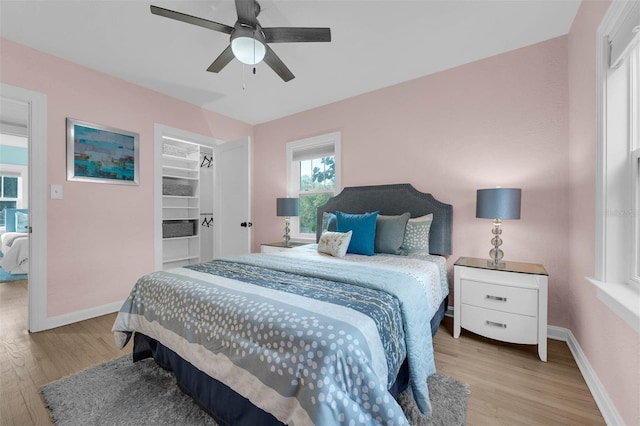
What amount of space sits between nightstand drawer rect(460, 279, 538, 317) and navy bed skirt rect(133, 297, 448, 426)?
106 centimetres

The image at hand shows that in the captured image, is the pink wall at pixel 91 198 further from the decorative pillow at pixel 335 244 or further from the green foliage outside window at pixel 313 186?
the decorative pillow at pixel 335 244

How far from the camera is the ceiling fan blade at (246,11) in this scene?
1598mm

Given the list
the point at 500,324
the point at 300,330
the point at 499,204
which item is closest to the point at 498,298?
the point at 500,324

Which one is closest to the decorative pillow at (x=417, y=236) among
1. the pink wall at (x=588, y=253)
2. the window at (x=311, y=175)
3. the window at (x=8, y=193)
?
the pink wall at (x=588, y=253)

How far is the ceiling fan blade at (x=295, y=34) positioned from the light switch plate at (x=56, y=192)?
248cm

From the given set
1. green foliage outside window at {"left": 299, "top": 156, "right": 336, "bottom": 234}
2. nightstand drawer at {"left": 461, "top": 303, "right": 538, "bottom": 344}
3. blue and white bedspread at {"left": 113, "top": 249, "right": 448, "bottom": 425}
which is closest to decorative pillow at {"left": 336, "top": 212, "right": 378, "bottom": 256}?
blue and white bedspread at {"left": 113, "top": 249, "right": 448, "bottom": 425}

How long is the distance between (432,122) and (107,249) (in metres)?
3.78

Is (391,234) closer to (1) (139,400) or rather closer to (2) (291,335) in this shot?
(2) (291,335)

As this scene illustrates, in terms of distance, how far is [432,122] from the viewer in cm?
280

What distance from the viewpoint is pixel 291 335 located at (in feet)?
3.24

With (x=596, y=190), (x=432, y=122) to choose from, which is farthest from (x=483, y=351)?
(x=432, y=122)

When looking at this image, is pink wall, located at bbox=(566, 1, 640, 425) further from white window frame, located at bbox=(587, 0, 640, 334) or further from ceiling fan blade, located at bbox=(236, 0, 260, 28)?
ceiling fan blade, located at bbox=(236, 0, 260, 28)

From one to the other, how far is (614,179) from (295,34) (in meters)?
2.07

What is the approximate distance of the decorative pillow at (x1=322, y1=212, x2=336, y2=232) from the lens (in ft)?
9.44
